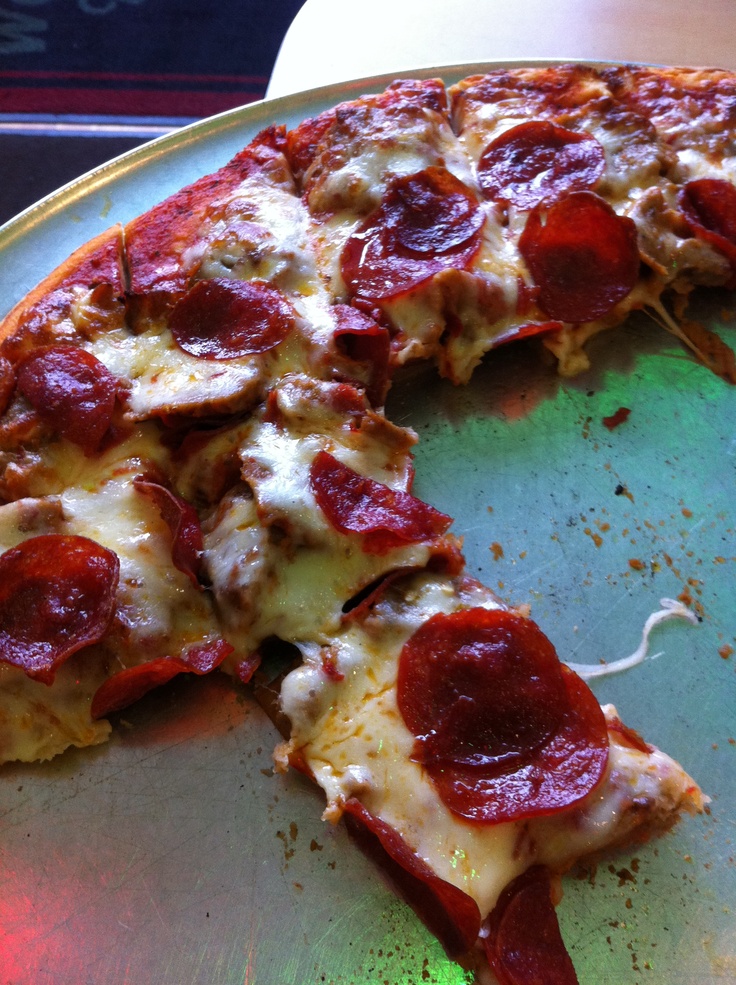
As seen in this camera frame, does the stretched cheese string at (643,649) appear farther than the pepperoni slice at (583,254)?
No

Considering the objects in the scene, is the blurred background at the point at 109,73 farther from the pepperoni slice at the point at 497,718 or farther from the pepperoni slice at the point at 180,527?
the pepperoni slice at the point at 497,718

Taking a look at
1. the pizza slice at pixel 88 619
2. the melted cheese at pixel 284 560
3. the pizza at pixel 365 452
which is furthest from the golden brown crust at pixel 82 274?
the melted cheese at pixel 284 560

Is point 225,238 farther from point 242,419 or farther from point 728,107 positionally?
point 728,107

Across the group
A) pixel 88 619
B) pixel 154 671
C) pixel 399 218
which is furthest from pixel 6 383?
pixel 399 218

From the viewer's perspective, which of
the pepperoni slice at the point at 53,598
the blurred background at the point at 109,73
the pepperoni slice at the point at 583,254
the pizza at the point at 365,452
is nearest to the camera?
Answer: the pizza at the point at 365,452

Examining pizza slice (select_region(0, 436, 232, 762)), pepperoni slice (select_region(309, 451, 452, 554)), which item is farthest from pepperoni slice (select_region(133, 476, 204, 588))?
pepperoni slice (select_region(309, 451, 452, 554))
